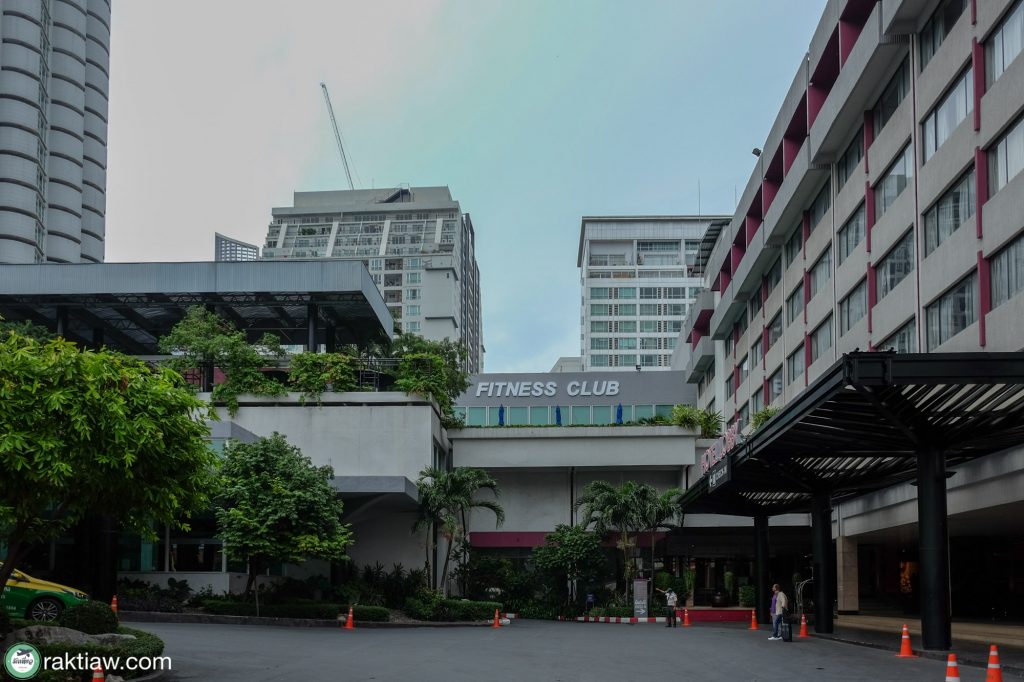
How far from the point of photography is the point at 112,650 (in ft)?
Result: 67.4

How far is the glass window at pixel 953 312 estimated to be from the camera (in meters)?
31.3

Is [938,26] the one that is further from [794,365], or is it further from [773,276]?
[773,276]

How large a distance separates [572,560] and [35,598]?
91.5 feet

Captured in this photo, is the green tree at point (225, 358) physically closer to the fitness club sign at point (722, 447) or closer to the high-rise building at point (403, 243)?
the fitness club sign at point (722, 447)

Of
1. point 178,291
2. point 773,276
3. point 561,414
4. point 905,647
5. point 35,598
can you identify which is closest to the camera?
point 905,647

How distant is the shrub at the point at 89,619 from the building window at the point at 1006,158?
22.4 m

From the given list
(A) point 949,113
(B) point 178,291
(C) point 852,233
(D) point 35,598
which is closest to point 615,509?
(C) point 852,233

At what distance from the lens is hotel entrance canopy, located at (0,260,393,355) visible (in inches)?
2069

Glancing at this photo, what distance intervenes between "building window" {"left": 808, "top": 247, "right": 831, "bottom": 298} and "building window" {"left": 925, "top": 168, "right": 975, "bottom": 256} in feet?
41.3

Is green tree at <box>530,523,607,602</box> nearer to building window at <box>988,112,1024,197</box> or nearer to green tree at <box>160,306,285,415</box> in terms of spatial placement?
green tree at <box>160,306,285,415</box>

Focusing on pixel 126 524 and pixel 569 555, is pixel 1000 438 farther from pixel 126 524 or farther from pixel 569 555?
pixel 569 555

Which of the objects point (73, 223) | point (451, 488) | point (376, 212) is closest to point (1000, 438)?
point (451, 488)

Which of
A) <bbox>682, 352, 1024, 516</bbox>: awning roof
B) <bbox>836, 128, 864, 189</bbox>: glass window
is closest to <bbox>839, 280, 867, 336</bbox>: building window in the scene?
<bbox>836, 128, 864, 189</bbox>: glass window

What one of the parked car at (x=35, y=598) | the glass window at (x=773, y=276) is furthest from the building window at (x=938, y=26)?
the parked car at (x=35, y=598)
